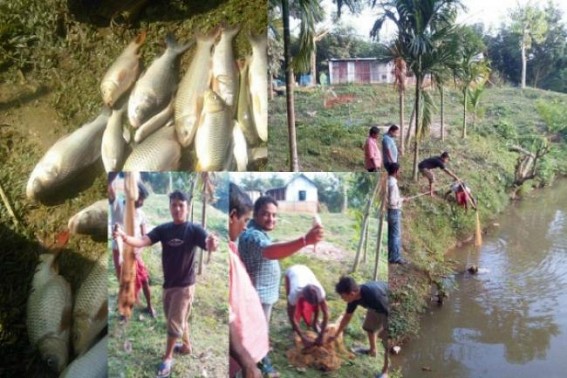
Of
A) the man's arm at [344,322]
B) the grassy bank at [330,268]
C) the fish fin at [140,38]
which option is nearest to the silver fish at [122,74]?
the fish fin at [140,38]

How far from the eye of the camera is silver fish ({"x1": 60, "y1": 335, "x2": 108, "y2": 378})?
10.1 ft

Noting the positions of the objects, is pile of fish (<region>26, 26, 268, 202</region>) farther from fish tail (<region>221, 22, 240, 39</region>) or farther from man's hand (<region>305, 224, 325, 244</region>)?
man's hand (<region>305, 224, 325, 244</region>)

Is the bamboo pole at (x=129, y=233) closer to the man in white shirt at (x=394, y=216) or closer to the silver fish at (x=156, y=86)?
the silver fish at (x=156, y=86)

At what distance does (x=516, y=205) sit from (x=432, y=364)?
0.98 meters

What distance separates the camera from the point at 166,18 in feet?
11.0

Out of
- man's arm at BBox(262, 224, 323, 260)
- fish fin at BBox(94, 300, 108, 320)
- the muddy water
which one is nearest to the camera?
man's arm at BBox(262, 224, 323, 260)

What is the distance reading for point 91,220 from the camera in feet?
10.7

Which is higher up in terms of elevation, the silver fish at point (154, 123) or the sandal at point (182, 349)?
the silver fish at point (154, 123)

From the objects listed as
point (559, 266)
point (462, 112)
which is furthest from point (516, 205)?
point (462, 112)

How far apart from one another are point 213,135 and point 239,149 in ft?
0.55

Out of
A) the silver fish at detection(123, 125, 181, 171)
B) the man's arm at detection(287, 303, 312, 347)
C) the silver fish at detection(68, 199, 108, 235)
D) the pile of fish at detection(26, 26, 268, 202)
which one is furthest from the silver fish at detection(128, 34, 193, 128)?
the man's arm at detection(287, 303, 312, 347)

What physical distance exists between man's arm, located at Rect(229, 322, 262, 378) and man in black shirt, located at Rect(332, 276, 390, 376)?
0.38 metres

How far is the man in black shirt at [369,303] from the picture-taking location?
2.62m

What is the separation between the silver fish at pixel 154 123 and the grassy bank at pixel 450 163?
845 mm
